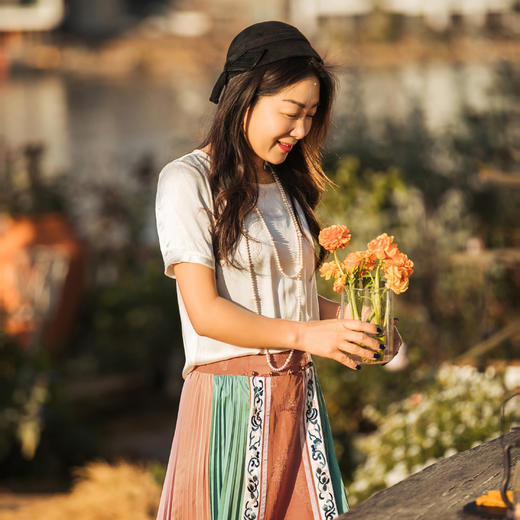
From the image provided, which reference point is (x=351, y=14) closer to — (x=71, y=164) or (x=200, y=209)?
(x=71, y=164)

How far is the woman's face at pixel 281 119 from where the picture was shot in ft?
5.42

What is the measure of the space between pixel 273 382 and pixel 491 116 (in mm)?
4320

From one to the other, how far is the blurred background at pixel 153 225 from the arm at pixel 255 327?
1.42 feet

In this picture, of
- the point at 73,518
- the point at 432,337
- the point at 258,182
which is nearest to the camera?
the point at 258,182

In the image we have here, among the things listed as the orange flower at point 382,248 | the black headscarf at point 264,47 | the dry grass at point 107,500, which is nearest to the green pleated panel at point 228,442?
the orange flower at point 382,248

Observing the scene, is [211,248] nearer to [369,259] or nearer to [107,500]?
[369,259]

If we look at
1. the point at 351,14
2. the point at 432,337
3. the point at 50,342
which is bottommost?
the point at 432,337

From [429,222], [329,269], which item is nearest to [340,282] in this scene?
[329,269]

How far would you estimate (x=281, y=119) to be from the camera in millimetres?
1660

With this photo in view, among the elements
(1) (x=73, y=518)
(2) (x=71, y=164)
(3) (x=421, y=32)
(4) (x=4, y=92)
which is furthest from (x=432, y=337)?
(4) (x=4, y=92)

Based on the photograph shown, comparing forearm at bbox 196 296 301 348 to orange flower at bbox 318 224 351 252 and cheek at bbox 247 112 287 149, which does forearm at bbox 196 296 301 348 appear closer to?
orange flower at bbox 318 224 351 252

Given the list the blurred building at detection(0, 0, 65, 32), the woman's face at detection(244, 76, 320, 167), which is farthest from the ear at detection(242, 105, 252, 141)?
the blurred building at detection(0, 0, 65, 32)

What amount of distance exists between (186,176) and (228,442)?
1.61ft

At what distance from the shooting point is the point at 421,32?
281 inches
